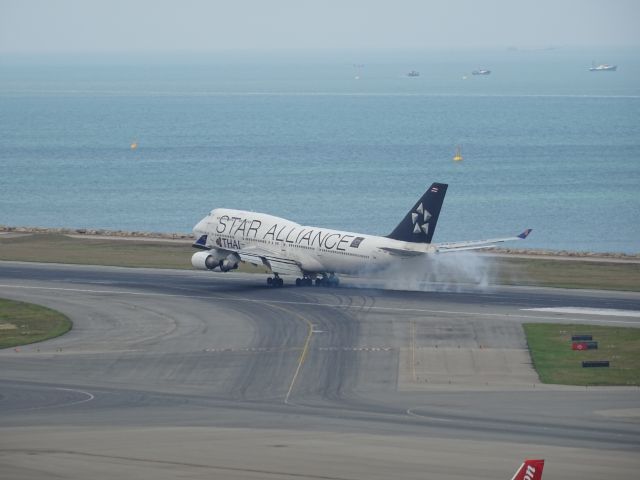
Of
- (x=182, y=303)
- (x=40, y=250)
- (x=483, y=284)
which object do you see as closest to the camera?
(x=182, y=303)

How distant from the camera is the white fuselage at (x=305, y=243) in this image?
89875mm

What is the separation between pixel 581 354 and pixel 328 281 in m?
29.6

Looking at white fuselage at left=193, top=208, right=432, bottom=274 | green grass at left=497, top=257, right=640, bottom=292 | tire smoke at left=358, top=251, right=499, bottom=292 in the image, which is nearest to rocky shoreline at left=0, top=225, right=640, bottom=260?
green grass at left=497, top=257, right=640, bottom=292

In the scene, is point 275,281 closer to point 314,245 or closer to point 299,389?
point 314,245

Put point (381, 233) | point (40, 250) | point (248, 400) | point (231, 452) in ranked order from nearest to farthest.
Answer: point (231, 452)
point (248, 400)
point (40, 250)
point (381, 233)

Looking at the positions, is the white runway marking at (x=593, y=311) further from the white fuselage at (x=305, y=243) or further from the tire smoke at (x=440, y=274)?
the white fuselage at (x=305, y=243)

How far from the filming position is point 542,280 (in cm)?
10006

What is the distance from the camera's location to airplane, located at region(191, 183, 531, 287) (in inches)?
3452

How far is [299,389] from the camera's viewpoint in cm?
6325

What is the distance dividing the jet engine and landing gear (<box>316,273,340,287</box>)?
264 inches

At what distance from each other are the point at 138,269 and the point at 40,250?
15915mm

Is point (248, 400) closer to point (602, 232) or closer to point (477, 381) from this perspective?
point (477, 381)

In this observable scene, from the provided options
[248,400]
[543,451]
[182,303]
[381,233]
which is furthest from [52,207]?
[543,451]

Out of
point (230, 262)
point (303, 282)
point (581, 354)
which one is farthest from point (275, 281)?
point (581, 354)
